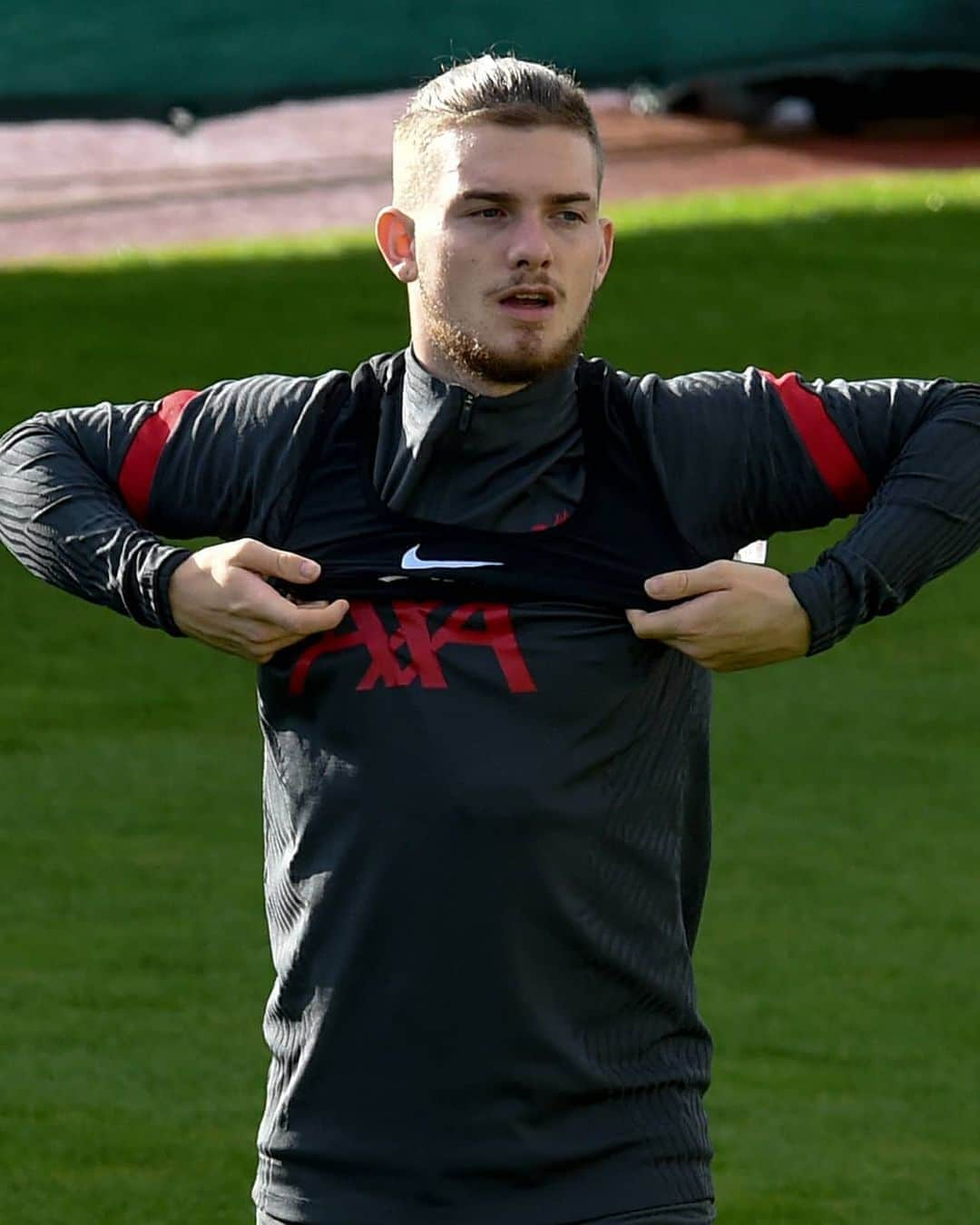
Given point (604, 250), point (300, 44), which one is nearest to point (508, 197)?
point (604, 250)

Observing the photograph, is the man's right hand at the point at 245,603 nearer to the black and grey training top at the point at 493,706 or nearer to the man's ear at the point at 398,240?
the black and grey training top at the point at 493,706

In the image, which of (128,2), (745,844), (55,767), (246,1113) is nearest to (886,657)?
(745,844)

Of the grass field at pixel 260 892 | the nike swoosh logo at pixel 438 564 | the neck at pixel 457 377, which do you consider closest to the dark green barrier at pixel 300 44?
the grass field at pixel 260 892

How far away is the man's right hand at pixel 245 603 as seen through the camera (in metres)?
3.22

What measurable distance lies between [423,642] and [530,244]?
1.54 ft

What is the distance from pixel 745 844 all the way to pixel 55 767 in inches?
88.4

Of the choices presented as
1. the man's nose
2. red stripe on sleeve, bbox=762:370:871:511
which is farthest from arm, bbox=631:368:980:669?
the man's nose

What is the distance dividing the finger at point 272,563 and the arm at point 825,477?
38cm

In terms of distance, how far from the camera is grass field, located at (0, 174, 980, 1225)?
6336mm

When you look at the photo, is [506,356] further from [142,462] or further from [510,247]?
[142,462]

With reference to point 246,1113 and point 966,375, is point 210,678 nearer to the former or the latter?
point 246,1113

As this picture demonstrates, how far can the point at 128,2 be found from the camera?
14.5 m

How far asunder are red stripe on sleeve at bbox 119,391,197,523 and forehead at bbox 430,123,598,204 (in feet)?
1.46

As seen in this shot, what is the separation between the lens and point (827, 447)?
3367 mm
